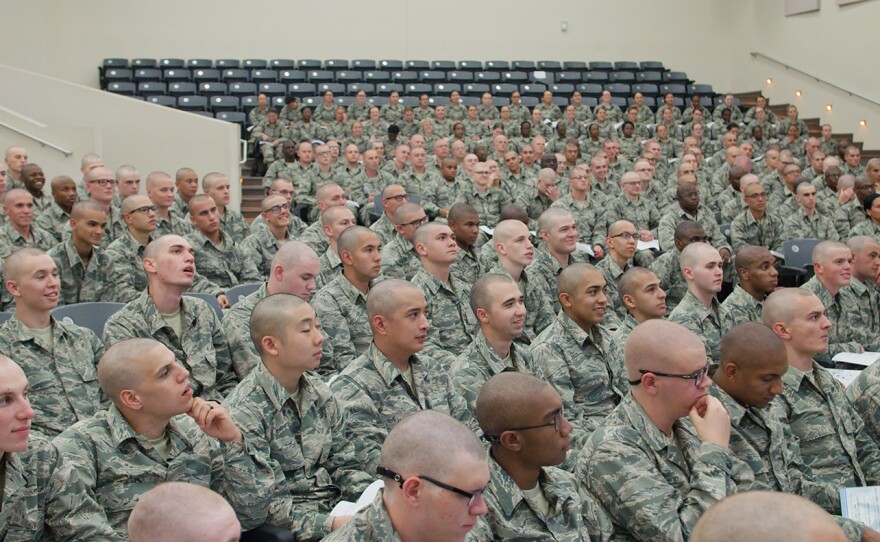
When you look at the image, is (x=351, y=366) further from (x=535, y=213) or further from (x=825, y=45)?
(x=825, y=45)

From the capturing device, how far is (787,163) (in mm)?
9961

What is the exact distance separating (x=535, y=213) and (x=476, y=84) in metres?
6.25

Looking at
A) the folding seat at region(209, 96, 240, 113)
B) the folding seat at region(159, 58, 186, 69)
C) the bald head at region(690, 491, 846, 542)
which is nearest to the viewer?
the bald head at region(690, 491, 846, 542)

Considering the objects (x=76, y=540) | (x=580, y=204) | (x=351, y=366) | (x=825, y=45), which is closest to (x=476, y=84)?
(x=825, y=45)

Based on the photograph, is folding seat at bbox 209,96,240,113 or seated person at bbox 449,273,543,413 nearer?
seated person at bbox 449,273,543,413

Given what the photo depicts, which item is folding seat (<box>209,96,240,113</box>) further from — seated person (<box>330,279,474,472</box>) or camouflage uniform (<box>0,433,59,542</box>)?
camouflage uniform (<box>0,433,59,542</box>)

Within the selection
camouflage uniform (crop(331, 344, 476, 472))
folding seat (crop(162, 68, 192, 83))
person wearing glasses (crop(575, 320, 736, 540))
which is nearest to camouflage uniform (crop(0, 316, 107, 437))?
camouflage uniform (crop(331, 344, 476, 472))

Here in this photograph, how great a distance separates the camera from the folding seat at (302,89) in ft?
44.1

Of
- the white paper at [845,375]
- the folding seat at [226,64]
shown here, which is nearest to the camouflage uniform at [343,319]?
the white paper at [845,375]

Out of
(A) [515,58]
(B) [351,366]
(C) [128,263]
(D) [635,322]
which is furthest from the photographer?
(A) [515,58]

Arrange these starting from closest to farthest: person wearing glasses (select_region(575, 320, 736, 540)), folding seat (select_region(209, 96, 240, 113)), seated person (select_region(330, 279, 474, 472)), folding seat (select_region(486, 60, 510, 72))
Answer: person wearing glasses (select_region(575, 320, 736, 540))
seated person (select_region(330, 279, 474, 472))
folding seat (select_region(209, 96, 240, 113))
folding seat (select_region(486, 60, 510, 72))

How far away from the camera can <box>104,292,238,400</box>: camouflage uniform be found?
366 cm

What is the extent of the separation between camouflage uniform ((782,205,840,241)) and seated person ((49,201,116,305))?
5.61 meters

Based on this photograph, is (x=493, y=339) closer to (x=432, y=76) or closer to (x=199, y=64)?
(x=432, y=76)
